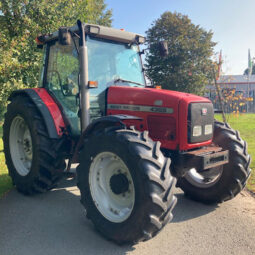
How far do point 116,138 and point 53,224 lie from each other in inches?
58.2

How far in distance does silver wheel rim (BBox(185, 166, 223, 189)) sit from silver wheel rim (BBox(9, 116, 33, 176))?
2797mm

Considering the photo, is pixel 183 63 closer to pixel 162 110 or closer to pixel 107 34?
pixel 107 34

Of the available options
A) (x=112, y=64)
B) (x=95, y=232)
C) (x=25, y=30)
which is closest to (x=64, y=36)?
(x=112, y=64)

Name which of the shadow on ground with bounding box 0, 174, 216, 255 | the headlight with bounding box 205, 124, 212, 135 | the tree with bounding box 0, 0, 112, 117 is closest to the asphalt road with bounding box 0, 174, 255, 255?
the shadow on ground with bounding box 0, 174, 216, 255

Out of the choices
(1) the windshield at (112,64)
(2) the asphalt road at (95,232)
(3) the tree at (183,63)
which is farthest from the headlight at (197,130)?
(3) the tree at (183,63)

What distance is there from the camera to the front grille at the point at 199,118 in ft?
10.3

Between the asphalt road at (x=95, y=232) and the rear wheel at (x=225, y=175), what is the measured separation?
19 centimetres

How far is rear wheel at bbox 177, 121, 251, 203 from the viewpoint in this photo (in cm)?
361

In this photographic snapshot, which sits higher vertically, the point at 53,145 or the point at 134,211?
the point at 53,145

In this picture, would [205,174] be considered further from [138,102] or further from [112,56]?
[112,56]

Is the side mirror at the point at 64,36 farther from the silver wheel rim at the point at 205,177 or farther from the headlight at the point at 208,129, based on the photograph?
the silver wheel rim at the point at 205,177

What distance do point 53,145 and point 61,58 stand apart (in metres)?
1.44

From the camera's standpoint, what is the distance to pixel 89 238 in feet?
9.68

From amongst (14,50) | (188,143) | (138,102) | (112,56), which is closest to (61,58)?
(112,56)
